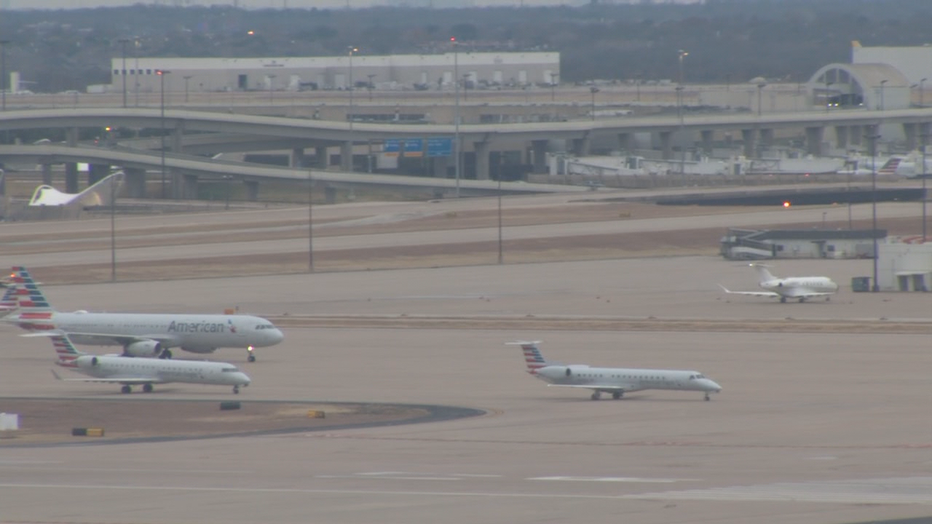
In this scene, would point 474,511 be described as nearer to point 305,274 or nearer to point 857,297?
point 857,297

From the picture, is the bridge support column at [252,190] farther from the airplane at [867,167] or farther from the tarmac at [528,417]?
the tarmac at [528,417]

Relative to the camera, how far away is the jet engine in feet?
204

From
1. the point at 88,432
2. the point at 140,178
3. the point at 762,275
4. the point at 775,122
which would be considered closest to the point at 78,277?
the point at 762,275

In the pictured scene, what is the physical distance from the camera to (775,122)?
193125 mm

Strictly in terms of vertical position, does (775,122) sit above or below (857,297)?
above

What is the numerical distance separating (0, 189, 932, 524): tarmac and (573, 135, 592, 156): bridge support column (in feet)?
310

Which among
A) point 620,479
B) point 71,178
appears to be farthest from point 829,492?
point 71,178

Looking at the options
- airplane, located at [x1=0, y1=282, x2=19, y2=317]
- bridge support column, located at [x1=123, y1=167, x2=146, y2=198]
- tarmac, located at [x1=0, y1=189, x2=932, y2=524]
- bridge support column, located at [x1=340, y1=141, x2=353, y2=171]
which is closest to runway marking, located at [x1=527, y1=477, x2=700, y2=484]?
tarmac, located at [x1=0, y1=189, x2=932, y2=524]

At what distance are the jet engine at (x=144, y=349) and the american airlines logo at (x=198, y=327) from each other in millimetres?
955

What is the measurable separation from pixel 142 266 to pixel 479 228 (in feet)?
103

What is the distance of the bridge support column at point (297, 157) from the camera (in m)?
186

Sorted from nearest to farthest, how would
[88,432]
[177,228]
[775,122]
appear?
[88,432], [177,228], [775,122]

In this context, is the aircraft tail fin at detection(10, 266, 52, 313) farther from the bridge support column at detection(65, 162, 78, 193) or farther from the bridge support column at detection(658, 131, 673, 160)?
the bridge support column at detection(658, 131, 673, 160)

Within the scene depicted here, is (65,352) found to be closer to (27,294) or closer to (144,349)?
(144,349)
